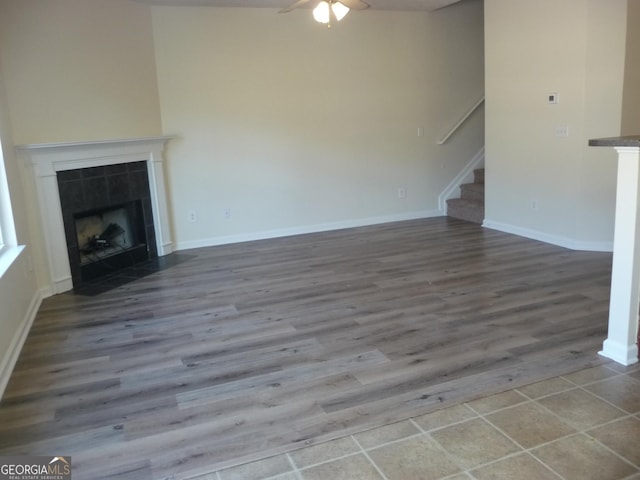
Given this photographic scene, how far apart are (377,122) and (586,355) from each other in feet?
14.0

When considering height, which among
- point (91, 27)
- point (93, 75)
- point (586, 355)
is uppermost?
point (91, 27)

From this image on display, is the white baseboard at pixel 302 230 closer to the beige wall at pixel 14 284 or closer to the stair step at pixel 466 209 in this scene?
the stair step at pixel 466 209

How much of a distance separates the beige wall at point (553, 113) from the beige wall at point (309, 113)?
1012 millimetres

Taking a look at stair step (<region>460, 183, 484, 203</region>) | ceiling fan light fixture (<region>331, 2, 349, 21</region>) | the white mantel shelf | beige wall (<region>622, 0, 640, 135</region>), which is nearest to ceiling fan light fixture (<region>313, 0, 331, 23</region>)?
ceiling fan light fixture (<region>331, 2, 349, 21</region>)

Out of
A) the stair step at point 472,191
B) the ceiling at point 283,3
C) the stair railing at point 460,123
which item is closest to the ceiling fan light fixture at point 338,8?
the ceiling at point 283,3

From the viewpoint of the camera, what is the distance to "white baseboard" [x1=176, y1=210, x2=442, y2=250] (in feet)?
19.9

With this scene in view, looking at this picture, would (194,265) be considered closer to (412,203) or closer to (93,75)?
(93,75)

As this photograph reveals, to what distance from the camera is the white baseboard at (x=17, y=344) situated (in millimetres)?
2961

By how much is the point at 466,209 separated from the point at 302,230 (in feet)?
6.95

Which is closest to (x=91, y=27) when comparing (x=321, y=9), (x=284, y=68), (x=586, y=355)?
(x=284, y=68)

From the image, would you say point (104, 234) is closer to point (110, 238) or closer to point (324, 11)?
point (110, 238)

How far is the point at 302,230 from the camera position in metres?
6.50

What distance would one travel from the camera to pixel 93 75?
15.9 feet

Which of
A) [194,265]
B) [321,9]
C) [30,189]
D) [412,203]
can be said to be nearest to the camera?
[321,9]
